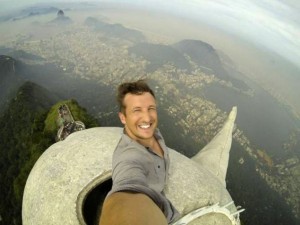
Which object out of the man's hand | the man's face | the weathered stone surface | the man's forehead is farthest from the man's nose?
the weathered stone surface

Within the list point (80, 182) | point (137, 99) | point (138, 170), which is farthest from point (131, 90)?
point (80, 182)

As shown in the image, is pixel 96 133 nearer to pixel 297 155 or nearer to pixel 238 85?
pixel 297 155

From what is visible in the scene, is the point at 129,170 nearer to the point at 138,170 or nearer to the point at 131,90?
the point at 138,170

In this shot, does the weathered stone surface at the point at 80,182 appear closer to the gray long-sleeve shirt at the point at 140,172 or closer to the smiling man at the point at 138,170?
the smiling man at the point at 138,170

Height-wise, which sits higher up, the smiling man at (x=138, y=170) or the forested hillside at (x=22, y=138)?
the smiling man at (x=138, y=170)

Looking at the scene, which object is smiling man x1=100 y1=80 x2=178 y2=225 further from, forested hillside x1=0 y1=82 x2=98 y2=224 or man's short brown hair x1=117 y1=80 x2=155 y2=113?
forested hillside x1=0 y1=82 x2=98 y2=224

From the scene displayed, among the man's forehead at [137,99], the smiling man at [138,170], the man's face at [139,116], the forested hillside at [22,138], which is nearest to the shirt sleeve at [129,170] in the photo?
the smiling man at [138,170]
